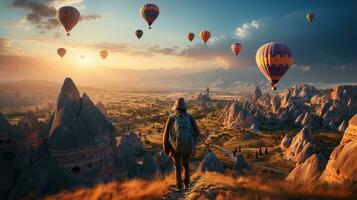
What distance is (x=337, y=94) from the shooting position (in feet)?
404

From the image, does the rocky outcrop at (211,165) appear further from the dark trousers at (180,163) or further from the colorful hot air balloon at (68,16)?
the colorful hot air balloon at (68,16)

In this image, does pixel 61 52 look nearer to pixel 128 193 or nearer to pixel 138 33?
pixel 138 33

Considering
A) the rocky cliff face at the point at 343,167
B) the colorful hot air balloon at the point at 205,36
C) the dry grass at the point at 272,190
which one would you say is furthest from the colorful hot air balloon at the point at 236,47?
the dry grass at the point at 272,190

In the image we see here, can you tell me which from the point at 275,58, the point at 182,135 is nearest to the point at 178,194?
the point at 182,135

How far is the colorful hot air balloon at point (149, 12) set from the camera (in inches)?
2266

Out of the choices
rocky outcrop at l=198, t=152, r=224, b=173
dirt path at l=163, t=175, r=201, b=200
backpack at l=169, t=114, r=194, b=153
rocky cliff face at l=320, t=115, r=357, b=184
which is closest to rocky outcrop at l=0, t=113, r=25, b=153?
rocky outcrop at l=198, t=152, r=224, b=173

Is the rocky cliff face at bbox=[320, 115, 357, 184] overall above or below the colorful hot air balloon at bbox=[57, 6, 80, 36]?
below

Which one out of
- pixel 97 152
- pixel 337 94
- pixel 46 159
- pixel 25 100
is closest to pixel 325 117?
pixel 337 94

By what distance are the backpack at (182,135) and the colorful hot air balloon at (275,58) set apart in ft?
96.8

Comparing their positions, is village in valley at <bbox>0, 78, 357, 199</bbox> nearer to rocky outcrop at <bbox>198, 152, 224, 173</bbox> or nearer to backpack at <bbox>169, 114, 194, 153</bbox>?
rocky outcrop at <bbox>198, 152, 224, 173</bbox>

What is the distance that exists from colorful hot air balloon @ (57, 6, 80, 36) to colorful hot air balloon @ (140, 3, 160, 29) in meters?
12.4

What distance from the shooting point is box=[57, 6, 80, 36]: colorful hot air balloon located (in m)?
48.4

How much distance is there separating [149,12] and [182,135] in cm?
4835

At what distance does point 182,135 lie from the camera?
41.7 feet
